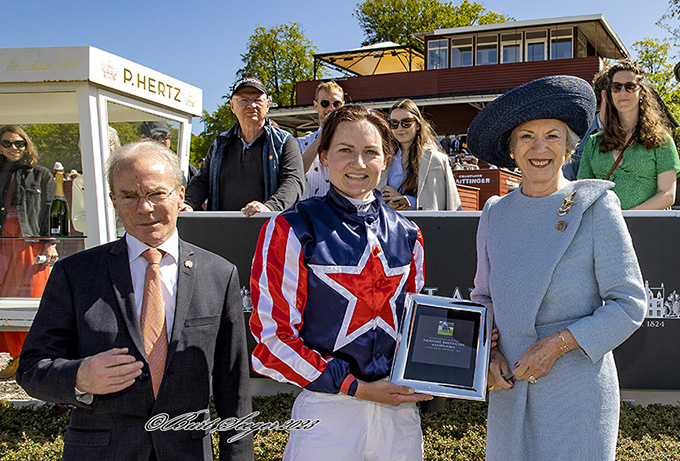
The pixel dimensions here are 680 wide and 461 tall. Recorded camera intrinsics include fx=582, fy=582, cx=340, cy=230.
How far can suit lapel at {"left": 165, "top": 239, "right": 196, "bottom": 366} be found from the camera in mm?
2236

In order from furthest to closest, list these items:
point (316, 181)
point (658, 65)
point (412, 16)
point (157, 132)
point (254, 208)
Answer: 1. point (412, 16)
2. point (658, 65)
3. point (157, 132)
4. point (316, 181)
5. point (254, 208)

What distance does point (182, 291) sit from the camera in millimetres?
Result: 2303

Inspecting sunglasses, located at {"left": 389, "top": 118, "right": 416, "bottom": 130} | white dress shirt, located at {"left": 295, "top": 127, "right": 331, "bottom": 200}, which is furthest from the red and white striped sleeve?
white dress shirt, located at {"left": 295, "top": 127, "right": 331, "bottom": 200}

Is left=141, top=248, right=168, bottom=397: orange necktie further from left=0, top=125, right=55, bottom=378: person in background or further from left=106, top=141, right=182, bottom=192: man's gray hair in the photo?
left=0, top=125, right=55, bottom=378: person in background

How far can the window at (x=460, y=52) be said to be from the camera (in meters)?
31.3

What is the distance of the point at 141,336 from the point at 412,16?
49.0 meters

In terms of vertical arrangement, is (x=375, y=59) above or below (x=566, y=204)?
above

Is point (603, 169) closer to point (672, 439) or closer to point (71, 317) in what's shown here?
point (672, 439)

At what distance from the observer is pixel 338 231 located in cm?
226

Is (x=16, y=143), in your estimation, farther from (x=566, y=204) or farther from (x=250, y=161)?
(x=566, y=204)

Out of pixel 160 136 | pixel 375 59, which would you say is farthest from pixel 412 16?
pixel 160 136

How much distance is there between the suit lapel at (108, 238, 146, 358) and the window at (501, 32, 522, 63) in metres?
30.8

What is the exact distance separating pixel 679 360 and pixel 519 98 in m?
3.13

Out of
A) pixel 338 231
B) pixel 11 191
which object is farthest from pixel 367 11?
pixel 338 231
